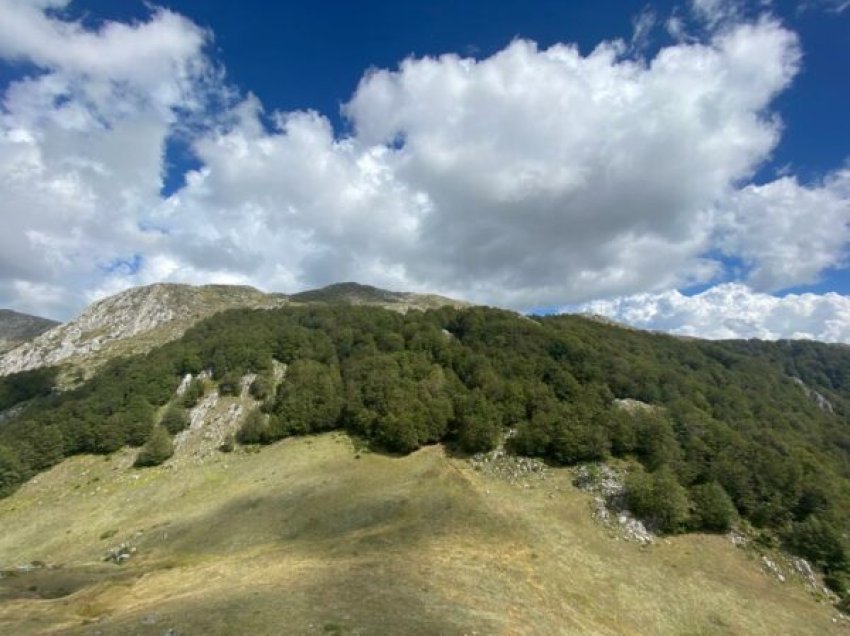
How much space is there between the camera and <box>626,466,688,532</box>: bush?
58.3 meters

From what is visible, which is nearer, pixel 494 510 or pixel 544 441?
pixel 494 510

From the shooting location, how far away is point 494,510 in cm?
5881

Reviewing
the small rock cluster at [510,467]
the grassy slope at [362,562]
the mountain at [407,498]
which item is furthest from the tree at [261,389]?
the small rock cluster at [510,467]

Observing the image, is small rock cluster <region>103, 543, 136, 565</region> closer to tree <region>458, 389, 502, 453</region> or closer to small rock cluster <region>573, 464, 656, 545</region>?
tree <region>458, 389, 502, 453</region>

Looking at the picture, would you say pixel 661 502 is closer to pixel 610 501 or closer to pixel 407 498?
pixel 610 501

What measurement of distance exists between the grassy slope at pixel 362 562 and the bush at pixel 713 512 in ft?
6.07

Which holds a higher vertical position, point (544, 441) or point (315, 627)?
point (544, 441)

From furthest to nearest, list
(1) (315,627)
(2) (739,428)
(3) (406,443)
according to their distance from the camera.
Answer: (2) (739,428)
(3) (406,443)
(1) (315,627)

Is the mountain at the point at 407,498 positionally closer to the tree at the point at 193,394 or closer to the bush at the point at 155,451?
the bush at the point at 155,451

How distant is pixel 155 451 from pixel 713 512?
87.5 metres

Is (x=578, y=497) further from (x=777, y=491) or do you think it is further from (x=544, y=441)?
(x=777, y=491)

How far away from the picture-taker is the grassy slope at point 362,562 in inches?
1399

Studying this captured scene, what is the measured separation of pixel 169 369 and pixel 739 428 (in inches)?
5181

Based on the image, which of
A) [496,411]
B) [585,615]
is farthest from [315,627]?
[496,411]
